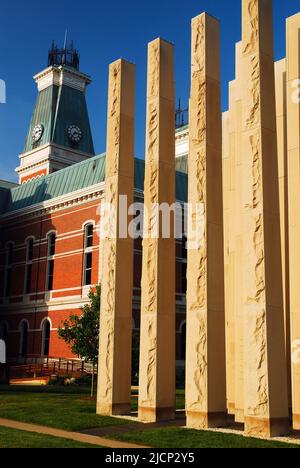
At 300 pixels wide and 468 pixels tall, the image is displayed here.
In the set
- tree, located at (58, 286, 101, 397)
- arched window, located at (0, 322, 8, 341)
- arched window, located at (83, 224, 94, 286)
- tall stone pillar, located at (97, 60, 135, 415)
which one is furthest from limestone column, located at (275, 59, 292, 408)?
arched window, located at (0, 322, 8, 341)

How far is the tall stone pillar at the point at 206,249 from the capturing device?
15.1 meters

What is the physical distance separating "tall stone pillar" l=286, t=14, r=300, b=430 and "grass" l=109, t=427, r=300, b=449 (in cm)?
203

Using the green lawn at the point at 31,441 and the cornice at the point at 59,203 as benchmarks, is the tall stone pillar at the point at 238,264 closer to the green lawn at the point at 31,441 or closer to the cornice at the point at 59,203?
the green lawn at the point at 31,441

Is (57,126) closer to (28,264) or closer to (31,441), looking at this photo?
(28,264)

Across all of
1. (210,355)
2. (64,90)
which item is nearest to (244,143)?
(210,355)

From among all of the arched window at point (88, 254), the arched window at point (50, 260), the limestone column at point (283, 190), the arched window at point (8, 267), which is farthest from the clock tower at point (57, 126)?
the limestone column at point (283, 190)

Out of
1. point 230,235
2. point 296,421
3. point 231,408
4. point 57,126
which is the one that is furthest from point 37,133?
point 296,421

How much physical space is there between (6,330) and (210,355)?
3491 centimetres

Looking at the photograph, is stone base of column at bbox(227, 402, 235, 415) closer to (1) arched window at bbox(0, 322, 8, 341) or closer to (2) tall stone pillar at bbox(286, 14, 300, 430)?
(2) tall stone pillar at bbox(286, 14, 300, 430)

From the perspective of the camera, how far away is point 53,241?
44.6 meters

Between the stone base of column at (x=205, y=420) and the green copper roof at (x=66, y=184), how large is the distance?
26.4m

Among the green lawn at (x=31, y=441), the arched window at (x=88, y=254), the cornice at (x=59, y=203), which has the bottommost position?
the green lawn at (x=31, y=441)

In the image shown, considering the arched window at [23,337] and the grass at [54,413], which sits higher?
the arched window at [23,337]
